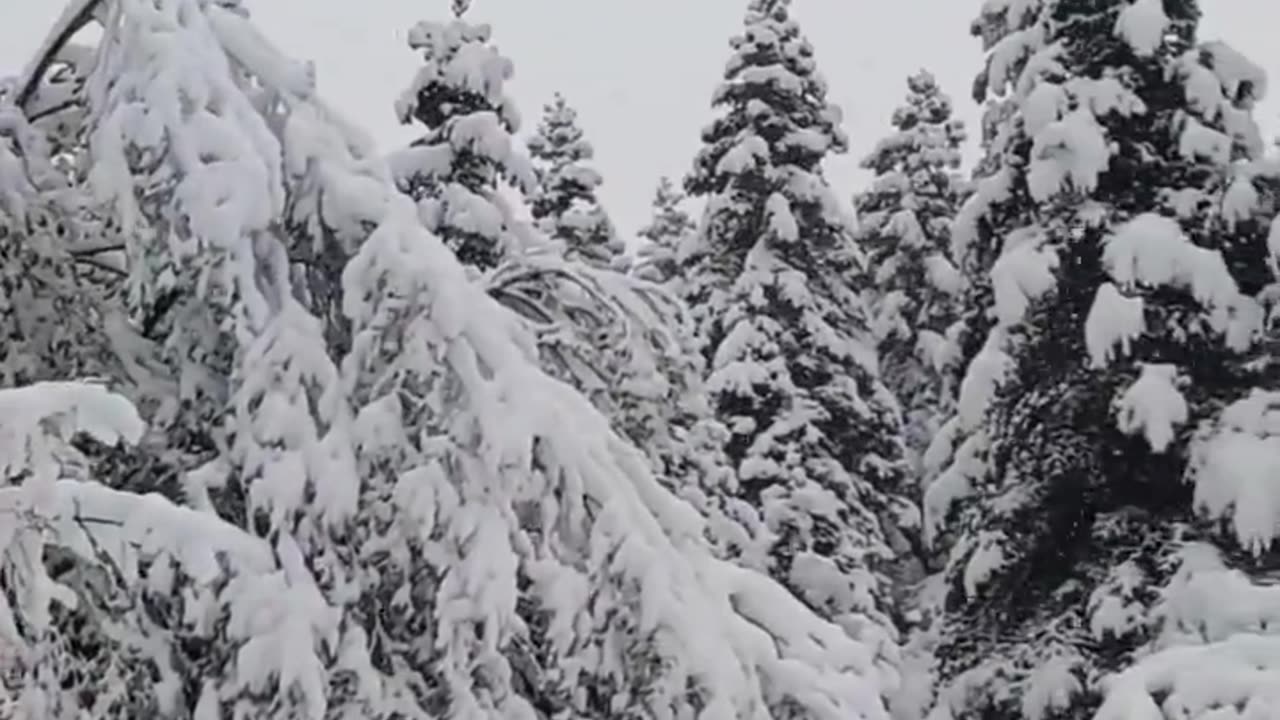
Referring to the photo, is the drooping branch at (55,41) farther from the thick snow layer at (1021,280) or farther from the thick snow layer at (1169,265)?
the thick snow layer at (1169,265)

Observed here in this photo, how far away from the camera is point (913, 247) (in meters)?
25.3

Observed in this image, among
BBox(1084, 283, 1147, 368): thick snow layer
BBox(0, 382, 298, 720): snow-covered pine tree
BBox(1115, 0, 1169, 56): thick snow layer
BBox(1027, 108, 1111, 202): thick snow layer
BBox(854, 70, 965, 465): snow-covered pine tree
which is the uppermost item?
BBox(854, 70, 965, 465): snow-covered pine tree

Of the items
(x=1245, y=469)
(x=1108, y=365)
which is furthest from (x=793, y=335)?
(x=1245, y=469)

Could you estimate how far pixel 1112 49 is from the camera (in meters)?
11.4

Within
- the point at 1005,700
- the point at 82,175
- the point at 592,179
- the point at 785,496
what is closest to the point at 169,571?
the point at 82,175

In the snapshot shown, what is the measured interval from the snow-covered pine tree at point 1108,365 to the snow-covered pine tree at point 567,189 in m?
13.0

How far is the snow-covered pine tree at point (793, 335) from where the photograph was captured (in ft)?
61.5

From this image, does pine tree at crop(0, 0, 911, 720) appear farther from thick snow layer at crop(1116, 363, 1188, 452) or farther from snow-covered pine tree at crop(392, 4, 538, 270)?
snow-covered pine tree at crop(392, 4, 538, 270)

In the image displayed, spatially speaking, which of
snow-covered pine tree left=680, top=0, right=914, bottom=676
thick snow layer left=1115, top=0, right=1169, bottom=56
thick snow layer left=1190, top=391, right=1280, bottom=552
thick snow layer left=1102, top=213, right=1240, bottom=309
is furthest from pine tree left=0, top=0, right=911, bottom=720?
snow-covered pine tree left=680, top=0, right=914, bottom=676

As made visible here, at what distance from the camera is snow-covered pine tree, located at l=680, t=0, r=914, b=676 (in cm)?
1873

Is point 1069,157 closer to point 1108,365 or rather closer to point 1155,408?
point 1108,365

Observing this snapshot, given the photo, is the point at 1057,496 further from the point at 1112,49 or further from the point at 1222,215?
the point at 1112,49

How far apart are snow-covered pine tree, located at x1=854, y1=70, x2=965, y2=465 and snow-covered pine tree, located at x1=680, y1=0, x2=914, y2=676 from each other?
11.7 feet

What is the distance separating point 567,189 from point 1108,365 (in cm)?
1621
